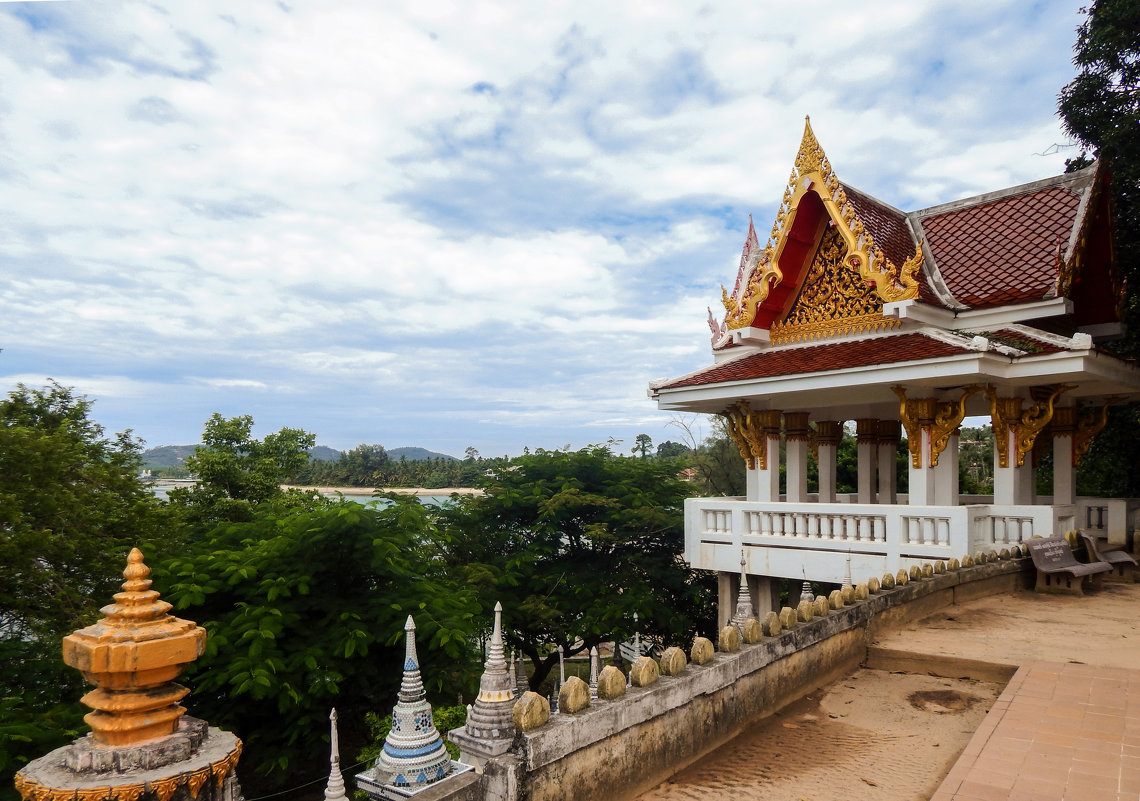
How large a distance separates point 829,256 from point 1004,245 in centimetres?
285

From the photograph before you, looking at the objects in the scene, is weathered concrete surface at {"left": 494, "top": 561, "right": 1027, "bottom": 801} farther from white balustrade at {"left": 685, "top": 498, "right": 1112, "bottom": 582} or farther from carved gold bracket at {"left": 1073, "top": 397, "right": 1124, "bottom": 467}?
carved gold bracket at {"left": 1073, "top": 397, "right": 1124, "bottom": 467}

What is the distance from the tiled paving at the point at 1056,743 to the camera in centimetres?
376

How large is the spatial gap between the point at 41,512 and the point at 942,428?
12.1 m

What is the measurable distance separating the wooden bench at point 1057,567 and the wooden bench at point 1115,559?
1.27 feet

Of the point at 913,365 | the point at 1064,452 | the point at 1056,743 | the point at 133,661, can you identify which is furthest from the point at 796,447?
the point at 133,661

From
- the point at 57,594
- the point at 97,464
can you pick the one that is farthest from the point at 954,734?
the point at 97,464

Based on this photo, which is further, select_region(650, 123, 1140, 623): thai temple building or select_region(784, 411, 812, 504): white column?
select_region(784, 411, 812, 504): white column

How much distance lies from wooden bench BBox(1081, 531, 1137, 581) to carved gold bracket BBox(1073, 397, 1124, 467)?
220cm

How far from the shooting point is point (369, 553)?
9648 millimetres

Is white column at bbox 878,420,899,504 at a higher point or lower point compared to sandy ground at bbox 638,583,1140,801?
higher

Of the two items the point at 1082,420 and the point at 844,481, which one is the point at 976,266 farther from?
the point at 844,481

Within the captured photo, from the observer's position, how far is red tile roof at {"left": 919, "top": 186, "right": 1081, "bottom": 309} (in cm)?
1189

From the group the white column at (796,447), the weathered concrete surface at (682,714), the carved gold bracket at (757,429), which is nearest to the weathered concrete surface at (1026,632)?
the weathered concrete surface at (682,714)

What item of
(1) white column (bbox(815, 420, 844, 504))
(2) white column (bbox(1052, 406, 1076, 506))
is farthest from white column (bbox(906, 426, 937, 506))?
(1) white column (bbox(815, 420, 844, 504))
